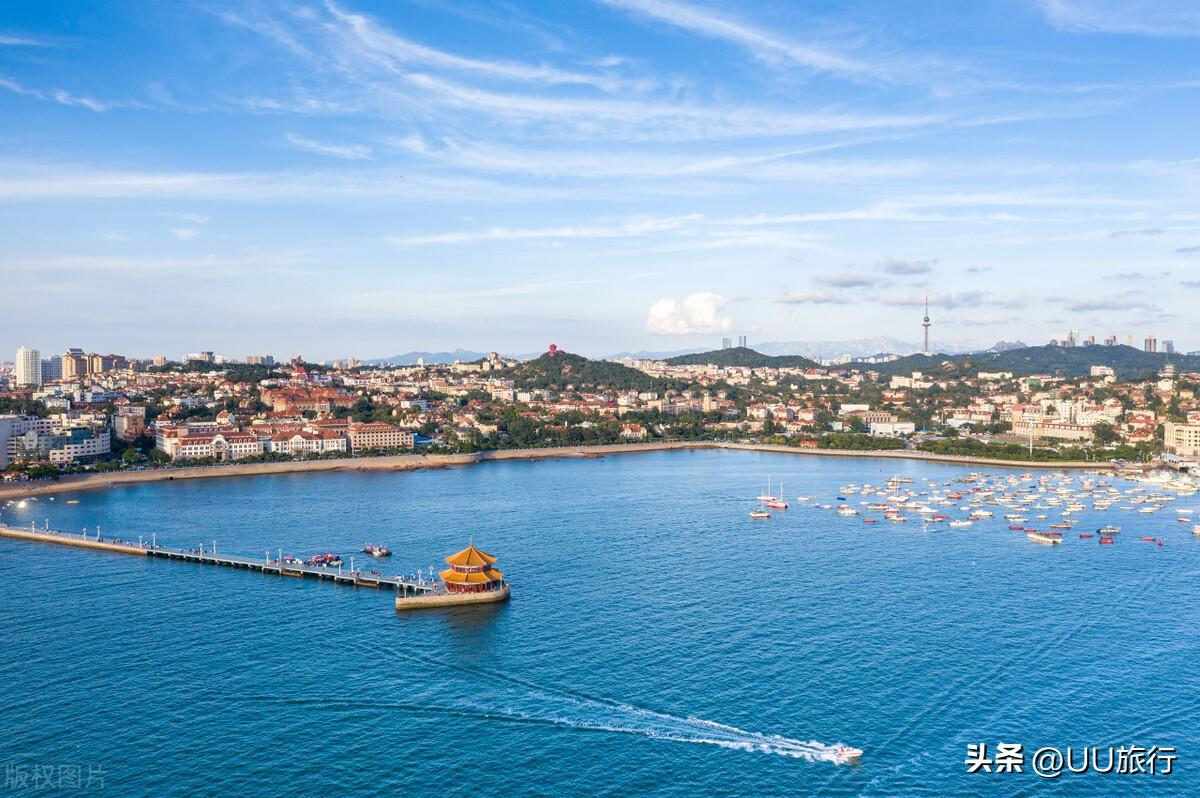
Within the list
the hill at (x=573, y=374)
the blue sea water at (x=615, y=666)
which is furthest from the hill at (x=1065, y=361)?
the blue sea water at (x=615, y=666)

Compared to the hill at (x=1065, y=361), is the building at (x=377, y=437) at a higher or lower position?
lower

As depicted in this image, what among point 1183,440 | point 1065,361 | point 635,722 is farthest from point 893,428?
point 1065,361

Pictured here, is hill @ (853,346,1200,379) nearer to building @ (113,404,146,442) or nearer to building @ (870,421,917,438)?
building @ (870,421,917,438)

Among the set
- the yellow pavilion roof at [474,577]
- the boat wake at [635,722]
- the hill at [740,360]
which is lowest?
the boat wake at [635,722]

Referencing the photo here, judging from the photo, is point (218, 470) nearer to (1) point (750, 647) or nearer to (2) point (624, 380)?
(1) point (750, 647)

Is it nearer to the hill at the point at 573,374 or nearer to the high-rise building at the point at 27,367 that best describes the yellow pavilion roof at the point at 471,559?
the hill at the point at 573,374

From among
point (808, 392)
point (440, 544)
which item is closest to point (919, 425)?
point (808, 392)

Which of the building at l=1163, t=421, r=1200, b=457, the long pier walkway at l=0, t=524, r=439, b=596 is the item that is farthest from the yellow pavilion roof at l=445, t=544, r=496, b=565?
the building at l=1163, t=421, r=1200, b=457
